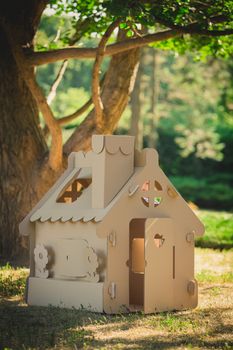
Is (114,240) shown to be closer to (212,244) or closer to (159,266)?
(159,266)

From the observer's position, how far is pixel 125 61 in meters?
12.7

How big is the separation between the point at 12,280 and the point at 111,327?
2.92 m

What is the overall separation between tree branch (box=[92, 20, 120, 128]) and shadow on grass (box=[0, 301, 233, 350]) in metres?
4.03

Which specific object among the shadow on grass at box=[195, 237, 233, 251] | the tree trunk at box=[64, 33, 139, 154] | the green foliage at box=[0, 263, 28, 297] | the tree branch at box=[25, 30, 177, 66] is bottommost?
the shadow on grass at box=[195, 237, 233, 251]

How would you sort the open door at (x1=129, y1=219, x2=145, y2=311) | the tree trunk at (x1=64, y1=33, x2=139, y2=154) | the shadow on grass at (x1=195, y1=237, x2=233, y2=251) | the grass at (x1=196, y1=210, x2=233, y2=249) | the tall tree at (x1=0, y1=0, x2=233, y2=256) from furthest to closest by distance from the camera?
the grass at (x1=196, y1=210, x2=233, y2=249) → the shadow on grass at (x1=195, y1=237, x2=233, y2=251) → the tree trunk at (x1=64, y1=33, x2=139, y2=154) → the tall tree at (x1=0, y1=0, x2=233, y2=256) → the open door at (x1=129, y1=219, x2=145, y2=311)

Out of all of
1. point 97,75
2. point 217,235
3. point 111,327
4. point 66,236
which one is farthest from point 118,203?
point 217,235

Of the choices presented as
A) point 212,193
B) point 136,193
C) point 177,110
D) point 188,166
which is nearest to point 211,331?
point 136,193

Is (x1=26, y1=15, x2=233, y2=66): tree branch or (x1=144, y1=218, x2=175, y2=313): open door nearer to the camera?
(x1=144, y1=218, x2=175, y2=313): open door

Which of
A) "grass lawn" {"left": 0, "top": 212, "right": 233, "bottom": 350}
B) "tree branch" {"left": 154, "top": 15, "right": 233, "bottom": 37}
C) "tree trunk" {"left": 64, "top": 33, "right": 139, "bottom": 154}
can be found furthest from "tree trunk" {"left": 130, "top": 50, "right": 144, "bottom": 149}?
"grass lawn" {"left": 0, "top": 212, "right": 233, "bottom": 350}

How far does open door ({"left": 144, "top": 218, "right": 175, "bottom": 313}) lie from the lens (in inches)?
326

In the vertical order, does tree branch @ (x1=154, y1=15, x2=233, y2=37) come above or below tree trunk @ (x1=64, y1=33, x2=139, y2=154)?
above

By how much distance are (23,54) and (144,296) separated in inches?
197

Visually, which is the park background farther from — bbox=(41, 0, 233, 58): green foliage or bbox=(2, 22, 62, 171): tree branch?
bbox=(2, 22, 62, 171): tree branch

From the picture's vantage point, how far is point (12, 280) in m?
10.0
